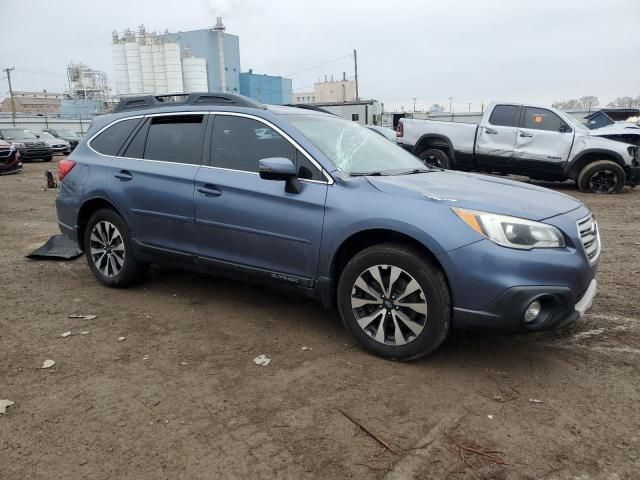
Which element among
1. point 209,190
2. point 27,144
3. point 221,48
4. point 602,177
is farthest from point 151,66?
point 209,190

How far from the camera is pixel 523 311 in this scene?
3.06 meters

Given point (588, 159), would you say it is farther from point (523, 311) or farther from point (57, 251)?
point (57, 251)

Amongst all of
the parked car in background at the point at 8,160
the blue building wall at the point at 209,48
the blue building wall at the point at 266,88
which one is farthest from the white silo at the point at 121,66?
the parked car in background at the point at 8,160

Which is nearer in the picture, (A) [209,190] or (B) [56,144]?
(A) [209,190]

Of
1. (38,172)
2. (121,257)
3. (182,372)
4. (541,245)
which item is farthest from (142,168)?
(38,172)

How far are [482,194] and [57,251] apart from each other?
5.20 m

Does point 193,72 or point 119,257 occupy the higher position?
point 193,72

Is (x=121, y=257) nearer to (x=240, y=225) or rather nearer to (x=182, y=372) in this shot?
(x=240, y=225)

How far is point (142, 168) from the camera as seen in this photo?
4629 mm

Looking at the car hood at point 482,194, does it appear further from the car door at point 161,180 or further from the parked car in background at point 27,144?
the parked car in background at point 27,144

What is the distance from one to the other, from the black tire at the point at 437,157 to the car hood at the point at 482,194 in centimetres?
826

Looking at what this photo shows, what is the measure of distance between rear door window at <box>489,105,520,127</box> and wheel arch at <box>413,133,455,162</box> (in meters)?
1.03

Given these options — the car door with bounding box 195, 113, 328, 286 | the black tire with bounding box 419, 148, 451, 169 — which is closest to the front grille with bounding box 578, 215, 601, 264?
the car door with bounding box 195, 113, 328, 286

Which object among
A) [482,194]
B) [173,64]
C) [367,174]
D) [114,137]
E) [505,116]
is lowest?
[482,194]
